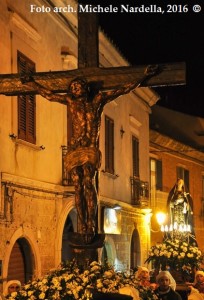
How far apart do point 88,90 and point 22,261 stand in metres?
7.17

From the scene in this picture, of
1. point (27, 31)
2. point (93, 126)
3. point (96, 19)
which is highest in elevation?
point (27, 31)

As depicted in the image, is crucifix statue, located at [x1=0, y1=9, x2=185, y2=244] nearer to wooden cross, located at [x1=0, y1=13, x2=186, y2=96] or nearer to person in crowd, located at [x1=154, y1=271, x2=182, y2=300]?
wooden cross, located at [x1=0, y1=13, x2=186, y2=96]

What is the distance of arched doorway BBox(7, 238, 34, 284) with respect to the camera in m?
13.9

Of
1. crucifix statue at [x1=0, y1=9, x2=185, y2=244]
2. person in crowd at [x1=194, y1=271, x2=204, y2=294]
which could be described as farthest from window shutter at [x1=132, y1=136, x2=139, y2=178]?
crucifix statue at [x1=0, y1=9, x2=185, y2=244]

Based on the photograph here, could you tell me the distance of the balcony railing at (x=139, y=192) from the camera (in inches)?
898

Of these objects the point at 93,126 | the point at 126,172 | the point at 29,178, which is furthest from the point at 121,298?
the point at 126,172

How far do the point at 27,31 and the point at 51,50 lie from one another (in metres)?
1.54

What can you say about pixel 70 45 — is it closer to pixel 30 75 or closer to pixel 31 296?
pixel 30 75

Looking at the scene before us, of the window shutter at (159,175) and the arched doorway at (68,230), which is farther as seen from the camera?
the window shutter at (159,175)

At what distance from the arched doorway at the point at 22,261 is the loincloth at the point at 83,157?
21.5 ft

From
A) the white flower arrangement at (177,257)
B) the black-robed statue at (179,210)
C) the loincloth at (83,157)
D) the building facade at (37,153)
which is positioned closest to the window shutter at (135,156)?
the building facade at (37,153)

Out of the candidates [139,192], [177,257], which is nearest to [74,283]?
[177,257]

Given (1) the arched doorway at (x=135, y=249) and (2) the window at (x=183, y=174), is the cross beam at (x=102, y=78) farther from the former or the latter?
(2) the window at (x=183, y=174)

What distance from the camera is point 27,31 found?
1428 centimetres
